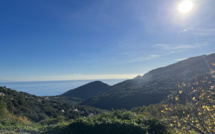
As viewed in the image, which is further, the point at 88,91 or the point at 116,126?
the point at 88,91

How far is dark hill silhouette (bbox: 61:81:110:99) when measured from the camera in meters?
80.5

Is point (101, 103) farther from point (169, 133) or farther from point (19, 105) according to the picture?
point (169, 133)

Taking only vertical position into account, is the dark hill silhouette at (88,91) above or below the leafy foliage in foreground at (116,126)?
below

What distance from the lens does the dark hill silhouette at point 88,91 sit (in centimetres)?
8053

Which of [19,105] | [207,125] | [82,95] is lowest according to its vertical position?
[82,95]

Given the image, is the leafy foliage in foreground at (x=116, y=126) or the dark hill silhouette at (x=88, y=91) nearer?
the leafy foliage in foreground at (x=116, y=126)

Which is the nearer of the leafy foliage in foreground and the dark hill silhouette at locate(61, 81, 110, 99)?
the leafy foliage in foreground

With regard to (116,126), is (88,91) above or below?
below

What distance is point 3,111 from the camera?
35.2 ft

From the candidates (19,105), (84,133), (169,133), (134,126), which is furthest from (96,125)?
(19,105)

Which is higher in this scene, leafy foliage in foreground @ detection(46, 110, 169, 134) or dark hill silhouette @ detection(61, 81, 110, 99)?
leafy foliage in foreground @ detection(46, 110, 169, 134)

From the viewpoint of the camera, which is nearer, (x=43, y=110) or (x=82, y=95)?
(x=43, y=110)

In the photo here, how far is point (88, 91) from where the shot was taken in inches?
3374

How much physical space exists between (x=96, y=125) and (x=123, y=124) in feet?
2.95
